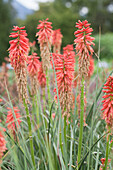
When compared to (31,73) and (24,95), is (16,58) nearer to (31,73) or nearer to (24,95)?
(24,95)

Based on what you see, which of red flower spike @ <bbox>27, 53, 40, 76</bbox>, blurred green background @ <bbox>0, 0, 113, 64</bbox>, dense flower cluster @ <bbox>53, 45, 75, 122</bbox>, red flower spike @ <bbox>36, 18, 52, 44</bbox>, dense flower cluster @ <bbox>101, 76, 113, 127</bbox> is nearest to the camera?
dense flower cluster @ <bbox>101, 76, 113, 127</bbox>

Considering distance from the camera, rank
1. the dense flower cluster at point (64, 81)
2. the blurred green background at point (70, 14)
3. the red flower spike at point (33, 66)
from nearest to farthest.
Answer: the dense flower cluster at point (64, 81) → the red flower spike at point (33, 66) → the blurred green background at point (70, 14)

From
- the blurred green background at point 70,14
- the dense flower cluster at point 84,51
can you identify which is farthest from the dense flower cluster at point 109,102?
the blurred green background at point 70,14

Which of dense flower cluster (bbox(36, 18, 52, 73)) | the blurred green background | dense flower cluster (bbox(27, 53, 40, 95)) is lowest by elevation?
dense flower cluster (bbox(27, 53, 40, 95))

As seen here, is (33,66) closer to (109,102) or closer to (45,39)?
(45,39)

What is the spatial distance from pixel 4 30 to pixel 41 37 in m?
20.3

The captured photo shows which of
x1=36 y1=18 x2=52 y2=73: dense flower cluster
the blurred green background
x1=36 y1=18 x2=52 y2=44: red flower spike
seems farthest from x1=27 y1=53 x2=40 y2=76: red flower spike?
A: the blurred green background

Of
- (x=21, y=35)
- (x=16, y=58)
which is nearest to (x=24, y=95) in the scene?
(x=16, y=58)

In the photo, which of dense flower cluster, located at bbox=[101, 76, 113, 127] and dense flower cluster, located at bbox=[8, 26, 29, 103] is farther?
dense flower cluster, located at bbox=[8, 26, 29, 103]

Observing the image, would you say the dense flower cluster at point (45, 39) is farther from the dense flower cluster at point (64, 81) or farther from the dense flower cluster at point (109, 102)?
the dense flower cluster at point (109, 102)

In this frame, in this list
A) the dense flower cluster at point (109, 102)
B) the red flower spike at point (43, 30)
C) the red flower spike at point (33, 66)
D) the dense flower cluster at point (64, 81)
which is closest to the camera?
the dense flower cluster at point (109, 102)

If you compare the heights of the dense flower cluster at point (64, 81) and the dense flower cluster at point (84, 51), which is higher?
the dense flower cluster at point (84, 51)

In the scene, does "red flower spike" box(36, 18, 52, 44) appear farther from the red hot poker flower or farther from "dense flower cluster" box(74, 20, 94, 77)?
"dense flower cluster" box(74, 20, 94, 77)

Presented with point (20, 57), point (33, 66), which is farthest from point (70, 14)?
point (20, 57)
